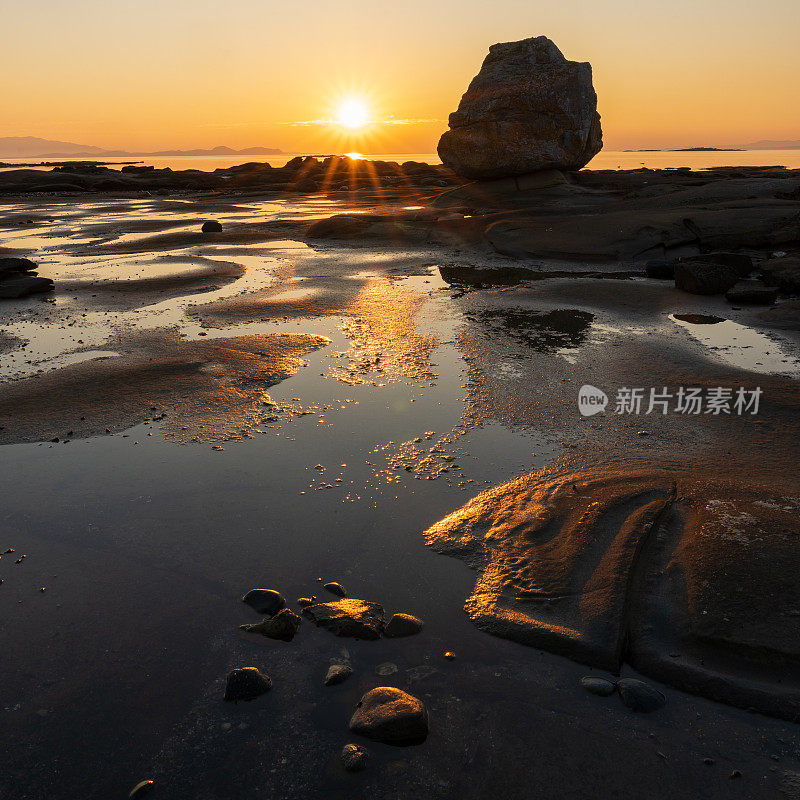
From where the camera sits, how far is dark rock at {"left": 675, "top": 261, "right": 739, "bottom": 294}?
12195mm

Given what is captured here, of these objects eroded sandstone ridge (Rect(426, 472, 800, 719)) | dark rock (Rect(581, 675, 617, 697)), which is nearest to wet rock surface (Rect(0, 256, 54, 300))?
eroded sandstone ridge (Rect(426, 472, 800, 719))

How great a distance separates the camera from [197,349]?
29.3 ft

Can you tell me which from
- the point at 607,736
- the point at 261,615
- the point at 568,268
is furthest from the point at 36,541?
the point at 568,268

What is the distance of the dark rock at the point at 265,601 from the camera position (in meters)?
3.67

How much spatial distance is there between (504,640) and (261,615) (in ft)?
4.96

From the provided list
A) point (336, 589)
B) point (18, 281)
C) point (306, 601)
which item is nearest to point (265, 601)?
point (306, 601)

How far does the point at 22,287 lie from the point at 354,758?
13.9 metres

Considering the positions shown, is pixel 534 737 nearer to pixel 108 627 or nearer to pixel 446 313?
pixel 108 627

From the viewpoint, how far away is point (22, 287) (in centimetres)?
1299

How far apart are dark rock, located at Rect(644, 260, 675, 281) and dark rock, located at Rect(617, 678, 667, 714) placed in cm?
1300

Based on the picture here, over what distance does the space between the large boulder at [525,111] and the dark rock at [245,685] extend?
88.9ft

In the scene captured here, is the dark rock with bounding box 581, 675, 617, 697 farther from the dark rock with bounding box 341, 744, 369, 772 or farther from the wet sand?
the dark rock with bounding box 341, 744, 369, 772

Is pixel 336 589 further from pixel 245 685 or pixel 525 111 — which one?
pixel 525 111

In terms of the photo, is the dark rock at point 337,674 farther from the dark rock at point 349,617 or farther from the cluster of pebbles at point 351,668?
the dark rock at point 349,617
